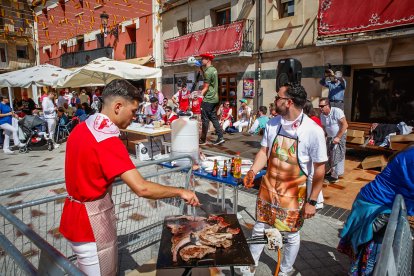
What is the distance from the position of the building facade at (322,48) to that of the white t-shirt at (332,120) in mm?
4383

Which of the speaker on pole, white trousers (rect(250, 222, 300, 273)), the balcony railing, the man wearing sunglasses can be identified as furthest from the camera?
the balcony railing

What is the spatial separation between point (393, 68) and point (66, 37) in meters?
27.6

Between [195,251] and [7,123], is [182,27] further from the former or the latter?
[195,251]

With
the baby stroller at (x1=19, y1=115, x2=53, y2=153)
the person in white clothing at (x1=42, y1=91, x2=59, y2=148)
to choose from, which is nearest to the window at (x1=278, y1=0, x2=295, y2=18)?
the person in white clothing at (x1=42, y1=91, x2=59, y2=148)

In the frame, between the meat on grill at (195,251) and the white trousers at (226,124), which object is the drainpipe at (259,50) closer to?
the white trousers at (226,124)

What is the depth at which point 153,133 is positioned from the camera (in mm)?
7125

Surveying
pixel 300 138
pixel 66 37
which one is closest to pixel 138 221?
pixel 300 138

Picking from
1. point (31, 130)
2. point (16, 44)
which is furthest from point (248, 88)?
point (16, 44)

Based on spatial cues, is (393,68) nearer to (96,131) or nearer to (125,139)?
(125,139)

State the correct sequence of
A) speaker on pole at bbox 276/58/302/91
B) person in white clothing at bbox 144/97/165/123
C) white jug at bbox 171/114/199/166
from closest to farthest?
white jug at bbox 171/114/199/166 → speaker on pole at bbox 276/58/302/91 → person in white clothing at bbox 144/97/165/123

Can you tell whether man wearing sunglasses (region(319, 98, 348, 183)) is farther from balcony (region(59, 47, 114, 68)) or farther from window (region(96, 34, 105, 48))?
window (region(96, 34, 105, 48))

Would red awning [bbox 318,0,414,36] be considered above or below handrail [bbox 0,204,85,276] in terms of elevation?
above

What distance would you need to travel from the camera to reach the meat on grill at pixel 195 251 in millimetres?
1774

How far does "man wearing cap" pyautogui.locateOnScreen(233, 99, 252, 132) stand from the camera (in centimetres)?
1273
